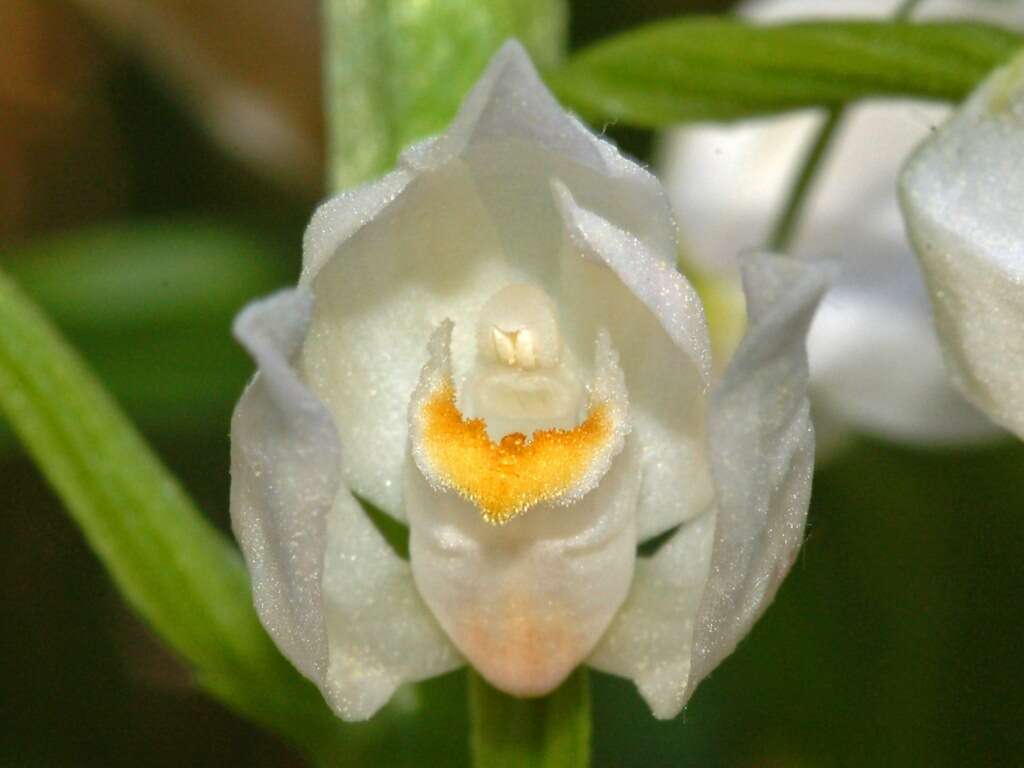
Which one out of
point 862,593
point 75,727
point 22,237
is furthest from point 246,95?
point 862,593

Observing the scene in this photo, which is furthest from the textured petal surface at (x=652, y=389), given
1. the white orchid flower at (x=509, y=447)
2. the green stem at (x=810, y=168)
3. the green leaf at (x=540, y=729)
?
the green stem at (x=810, y=168)

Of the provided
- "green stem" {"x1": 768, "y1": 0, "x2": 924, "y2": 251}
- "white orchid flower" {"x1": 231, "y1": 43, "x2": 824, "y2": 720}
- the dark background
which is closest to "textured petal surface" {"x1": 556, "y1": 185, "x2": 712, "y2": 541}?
"white orchid flower" {"x1": 231, "y1": 43, "x2": 824, "y2": 720}

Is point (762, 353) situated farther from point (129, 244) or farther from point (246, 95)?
point (246, 95)

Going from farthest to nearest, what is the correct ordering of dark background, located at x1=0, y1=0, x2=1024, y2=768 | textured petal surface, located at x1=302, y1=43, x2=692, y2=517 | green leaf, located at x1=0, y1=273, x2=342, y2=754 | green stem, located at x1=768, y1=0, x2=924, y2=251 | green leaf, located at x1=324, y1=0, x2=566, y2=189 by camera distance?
dark background, located at x1=0, y1=0, x2=1024, y2=768, green stem, located at x1=768, y1=0, x2=924, y2=251, green leaf, located at x1=324, y1=0, x2=566, y2=189, green leaf, located at x1=0, y1=273, x2=342, y2=754, textured petal surface, located at x1=302, y1=43, x2=692, y2=517

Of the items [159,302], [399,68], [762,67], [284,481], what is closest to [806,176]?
[762,67]

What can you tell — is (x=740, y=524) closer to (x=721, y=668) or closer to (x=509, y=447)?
(x=509, y=447)

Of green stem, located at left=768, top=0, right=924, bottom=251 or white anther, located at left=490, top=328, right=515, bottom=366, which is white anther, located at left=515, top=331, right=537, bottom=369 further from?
green stem, located at left=768, top=0, right=924, bottom=251
